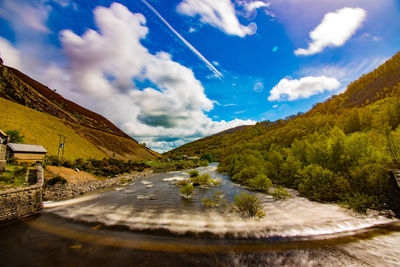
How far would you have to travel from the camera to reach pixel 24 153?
38.5 meters

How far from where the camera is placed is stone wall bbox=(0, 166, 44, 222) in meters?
15.3

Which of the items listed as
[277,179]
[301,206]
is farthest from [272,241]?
[277,179]

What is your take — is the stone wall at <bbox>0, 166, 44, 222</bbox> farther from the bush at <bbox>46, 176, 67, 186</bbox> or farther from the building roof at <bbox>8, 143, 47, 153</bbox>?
the building roof at <bbox>8, 143, 47, 153</bbox>

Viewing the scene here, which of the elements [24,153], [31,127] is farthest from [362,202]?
[31,127]

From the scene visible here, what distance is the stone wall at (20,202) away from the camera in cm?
1529

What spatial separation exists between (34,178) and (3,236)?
40.2 ft

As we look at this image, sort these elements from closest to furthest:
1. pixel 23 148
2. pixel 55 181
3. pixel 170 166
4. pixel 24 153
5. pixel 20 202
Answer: pixel 20 202 → pixel 55 181 → pixel 24 153 → pixel 23 148 → pixel 170 166

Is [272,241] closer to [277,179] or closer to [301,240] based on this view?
[301,240]

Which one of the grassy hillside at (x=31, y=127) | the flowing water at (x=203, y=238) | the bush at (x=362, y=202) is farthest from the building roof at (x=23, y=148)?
the bush at (x=362, y=202)

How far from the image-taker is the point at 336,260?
31.0ft

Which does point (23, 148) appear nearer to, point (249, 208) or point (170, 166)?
point (249, 208)

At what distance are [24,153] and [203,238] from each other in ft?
170

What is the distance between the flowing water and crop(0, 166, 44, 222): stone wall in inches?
56.7

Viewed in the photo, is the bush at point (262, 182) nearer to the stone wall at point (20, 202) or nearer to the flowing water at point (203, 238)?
the flowing water at point (203, 238)
